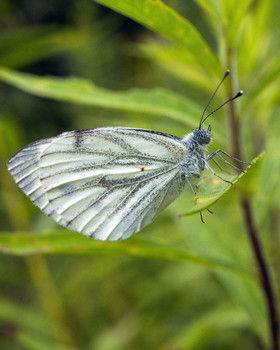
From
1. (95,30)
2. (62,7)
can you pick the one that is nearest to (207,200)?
(95,30)

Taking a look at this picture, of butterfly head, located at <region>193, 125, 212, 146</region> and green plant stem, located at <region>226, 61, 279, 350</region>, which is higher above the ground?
butterfly head, located at <region>193, 125, 212, 146</region>

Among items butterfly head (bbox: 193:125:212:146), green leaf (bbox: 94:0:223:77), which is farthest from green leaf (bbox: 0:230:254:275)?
green leaf (bbox: 94:0:223:77)

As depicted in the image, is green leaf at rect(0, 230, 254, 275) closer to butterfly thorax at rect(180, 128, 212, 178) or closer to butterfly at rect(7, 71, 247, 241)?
butterfly at rect(7, 71, 247, 241)

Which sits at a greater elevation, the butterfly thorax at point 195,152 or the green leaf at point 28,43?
the green leaf at point 28,43

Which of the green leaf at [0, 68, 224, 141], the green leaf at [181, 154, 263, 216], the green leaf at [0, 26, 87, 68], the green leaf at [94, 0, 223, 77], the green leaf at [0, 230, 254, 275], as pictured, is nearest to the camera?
the green leaf at [181, 154, 263, 216]

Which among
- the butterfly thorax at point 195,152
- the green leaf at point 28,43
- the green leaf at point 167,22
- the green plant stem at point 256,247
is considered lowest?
the green plant stem at point 256,247

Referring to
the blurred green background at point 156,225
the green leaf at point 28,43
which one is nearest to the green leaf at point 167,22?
the blurred green background at point 156,225

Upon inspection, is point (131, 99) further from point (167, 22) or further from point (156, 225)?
point (156, 225)

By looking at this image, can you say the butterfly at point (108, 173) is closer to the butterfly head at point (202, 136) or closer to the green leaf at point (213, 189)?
the butterfly head at point (202, 136)
